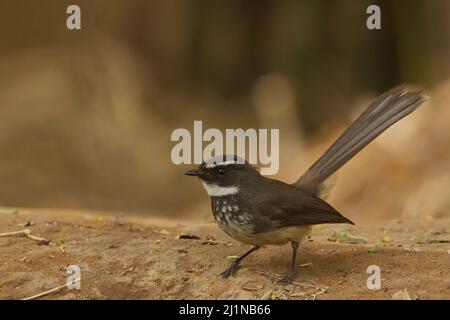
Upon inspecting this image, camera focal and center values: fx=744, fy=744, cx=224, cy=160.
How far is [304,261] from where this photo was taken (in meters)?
5.45

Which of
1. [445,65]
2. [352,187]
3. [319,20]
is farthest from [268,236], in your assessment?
[319,20]

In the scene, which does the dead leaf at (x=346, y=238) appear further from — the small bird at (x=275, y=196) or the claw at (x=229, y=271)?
the claw at (x=229, y=271)

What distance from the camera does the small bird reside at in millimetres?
4965

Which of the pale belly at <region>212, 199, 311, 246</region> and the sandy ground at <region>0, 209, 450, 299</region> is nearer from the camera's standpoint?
the sandy ground at <region>0, 209, 450, 299</region>

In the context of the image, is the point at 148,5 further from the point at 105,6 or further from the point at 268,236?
the point at 268,236

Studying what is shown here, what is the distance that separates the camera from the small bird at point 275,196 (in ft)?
16.3

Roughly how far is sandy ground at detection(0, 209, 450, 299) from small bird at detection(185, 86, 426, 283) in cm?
20

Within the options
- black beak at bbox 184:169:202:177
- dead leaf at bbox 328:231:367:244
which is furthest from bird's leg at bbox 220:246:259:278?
dead leaf at bbox 328:231:367:244

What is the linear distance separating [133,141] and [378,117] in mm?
10051

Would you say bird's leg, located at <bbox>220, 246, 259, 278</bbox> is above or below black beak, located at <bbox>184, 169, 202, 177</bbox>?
below

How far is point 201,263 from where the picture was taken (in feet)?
17.6

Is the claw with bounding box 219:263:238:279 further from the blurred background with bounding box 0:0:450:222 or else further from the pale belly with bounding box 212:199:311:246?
the blurred background with bounding box 0:0:450:222

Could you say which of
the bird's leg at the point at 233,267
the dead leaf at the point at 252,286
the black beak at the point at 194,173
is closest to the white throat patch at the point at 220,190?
the black beak at the point at 194,173

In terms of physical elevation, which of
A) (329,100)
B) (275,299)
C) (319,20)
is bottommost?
(275,299)
